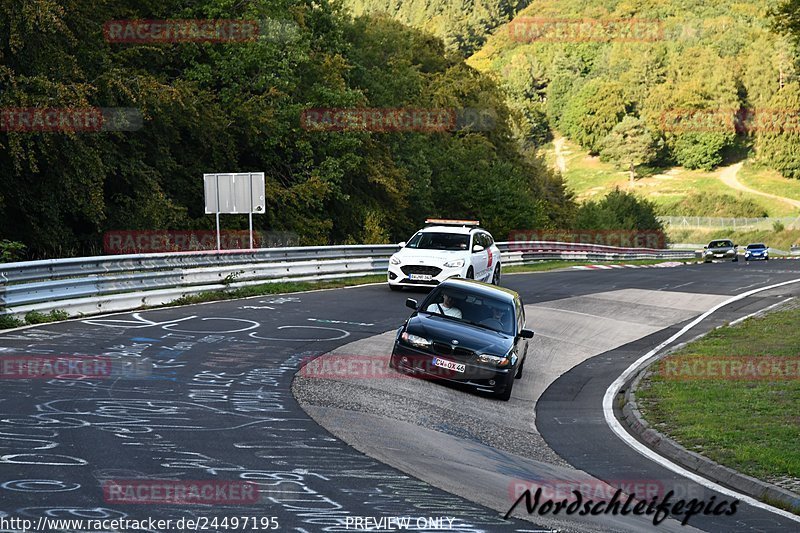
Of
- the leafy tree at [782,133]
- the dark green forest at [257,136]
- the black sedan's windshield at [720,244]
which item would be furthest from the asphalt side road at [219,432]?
the leafy tree at [782,133]

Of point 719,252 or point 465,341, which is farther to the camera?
point 719,252

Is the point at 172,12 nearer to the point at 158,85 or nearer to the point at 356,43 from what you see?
the point at 158,85

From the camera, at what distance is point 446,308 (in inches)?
597

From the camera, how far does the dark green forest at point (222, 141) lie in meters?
27.1

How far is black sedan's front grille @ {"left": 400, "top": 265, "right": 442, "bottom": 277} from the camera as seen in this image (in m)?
24.5

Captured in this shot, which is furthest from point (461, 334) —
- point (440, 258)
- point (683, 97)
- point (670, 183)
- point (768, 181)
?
point (683, 97)

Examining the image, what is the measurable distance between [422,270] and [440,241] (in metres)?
1.34

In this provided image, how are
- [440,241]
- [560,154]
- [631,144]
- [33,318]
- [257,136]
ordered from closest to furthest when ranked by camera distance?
[33,318], [440,241], [257,136], [631,144], [560,154]

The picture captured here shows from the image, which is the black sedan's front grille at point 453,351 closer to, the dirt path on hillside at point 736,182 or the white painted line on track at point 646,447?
the white painted line on track at point 646,447

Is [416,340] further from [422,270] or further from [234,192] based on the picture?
[234,192]

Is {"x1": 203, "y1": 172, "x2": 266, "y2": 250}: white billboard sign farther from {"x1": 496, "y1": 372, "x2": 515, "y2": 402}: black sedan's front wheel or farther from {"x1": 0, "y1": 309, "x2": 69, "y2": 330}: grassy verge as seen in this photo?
{"x1": 496, "y1": 372, "x2": 515, "y2": 402}: black sedan's front wheel

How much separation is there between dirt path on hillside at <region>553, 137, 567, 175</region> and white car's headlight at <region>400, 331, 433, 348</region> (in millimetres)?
153941

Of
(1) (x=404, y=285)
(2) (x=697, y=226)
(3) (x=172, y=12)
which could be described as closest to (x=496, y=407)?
(1) (x=404, y=285)

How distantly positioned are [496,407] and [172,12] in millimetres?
30066
